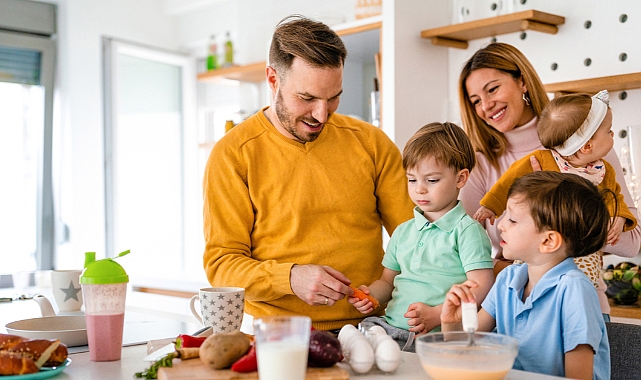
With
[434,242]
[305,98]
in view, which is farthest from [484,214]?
[305,98]

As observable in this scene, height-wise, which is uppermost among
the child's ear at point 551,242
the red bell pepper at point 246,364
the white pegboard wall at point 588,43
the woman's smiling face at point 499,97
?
the white pegboard wall at point 588,43

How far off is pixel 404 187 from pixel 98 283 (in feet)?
3.01

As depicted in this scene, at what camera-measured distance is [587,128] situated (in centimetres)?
184

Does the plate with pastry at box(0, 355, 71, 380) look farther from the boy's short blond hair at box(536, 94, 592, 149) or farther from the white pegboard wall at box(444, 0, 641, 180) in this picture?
the white pegboard wall at box(444, 0, 641, 180)

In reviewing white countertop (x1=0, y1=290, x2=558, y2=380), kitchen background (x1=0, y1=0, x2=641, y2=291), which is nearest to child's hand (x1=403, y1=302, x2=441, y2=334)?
white countertop (x1=0, y1=290, x2=558, y2=380)

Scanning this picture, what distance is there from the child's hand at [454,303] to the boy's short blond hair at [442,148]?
395 mm

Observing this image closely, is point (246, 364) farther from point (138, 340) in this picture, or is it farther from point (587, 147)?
point (587, 147)

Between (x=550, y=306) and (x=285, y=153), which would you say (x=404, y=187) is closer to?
(x=285, y=153)

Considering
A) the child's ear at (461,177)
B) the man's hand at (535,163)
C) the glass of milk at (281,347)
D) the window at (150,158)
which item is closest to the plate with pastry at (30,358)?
the glass of milk at (281,347)

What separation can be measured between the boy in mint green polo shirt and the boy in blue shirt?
16 cm

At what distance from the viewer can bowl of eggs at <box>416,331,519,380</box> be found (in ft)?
3.48

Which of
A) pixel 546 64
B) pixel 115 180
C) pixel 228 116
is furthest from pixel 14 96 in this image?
pixel 546 64

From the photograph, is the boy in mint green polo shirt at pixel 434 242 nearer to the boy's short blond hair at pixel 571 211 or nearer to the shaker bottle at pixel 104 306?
the boy's short blond hair at pixel 571 211

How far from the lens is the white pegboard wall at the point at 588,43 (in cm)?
287
